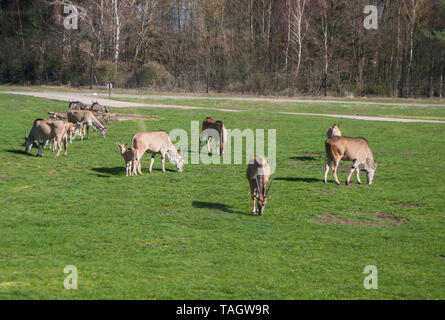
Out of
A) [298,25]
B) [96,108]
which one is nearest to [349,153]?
[96,108]

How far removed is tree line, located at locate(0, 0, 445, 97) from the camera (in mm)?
58156

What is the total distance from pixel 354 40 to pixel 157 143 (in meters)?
45.2

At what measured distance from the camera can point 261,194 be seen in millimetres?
14164

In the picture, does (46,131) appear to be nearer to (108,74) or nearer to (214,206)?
(214,206)

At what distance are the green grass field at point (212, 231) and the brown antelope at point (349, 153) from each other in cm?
54

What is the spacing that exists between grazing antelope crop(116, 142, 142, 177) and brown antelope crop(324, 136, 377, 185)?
6013 millimetres

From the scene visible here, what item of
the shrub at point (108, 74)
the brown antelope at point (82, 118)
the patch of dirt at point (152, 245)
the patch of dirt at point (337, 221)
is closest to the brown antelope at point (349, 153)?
the patch of dirt at point (337, 221)

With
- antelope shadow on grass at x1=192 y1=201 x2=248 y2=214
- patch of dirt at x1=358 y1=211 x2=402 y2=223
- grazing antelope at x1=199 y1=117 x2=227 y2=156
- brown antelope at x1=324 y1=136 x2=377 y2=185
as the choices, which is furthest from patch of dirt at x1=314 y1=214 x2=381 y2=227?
grazing antelope at x1=199 y1=117 x2=227 y2=156

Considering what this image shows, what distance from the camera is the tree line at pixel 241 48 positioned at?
2290 inches

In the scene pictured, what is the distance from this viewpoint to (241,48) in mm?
62938

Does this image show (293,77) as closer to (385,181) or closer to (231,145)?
(231,145)

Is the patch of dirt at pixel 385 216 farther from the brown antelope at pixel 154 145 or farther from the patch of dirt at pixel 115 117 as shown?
the patch of dirt at pixel 115 117

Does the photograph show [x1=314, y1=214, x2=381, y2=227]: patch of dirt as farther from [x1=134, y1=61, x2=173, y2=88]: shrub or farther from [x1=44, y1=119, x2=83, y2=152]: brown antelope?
[x1=134, y1=61, x2=173, y2=88]: shrub

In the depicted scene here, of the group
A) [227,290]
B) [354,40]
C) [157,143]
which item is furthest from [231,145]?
[354,40]
